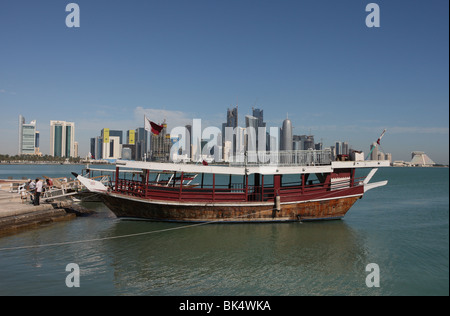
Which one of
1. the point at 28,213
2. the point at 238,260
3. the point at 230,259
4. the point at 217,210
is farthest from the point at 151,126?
the point at 238,260

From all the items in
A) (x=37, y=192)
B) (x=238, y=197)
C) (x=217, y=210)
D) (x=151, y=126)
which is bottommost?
(x=217, y=210)

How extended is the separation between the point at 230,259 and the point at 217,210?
5341mm

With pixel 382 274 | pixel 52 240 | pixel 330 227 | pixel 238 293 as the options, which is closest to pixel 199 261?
pixel 238 293

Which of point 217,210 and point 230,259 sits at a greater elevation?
point 217,210

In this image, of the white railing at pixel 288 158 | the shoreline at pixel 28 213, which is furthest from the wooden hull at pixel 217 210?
the shoreline at pixel 28 213

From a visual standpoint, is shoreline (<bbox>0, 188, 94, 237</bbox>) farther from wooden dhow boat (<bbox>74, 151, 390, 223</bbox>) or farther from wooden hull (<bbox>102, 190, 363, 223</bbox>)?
wooden hull (<bbox>102, 190, 363, 223</bbox>)

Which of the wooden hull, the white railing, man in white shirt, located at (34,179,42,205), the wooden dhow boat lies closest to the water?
the wooden hull

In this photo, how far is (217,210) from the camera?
17.5 m

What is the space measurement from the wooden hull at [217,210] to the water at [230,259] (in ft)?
1.67

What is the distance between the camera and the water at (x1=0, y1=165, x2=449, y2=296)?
31.6ft

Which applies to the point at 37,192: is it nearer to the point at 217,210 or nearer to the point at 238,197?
the point at 217,210

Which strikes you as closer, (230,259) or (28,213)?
(230,259)

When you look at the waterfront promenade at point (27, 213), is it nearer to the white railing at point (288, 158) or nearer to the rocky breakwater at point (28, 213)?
the rocky breakwater at point (28, 213)
